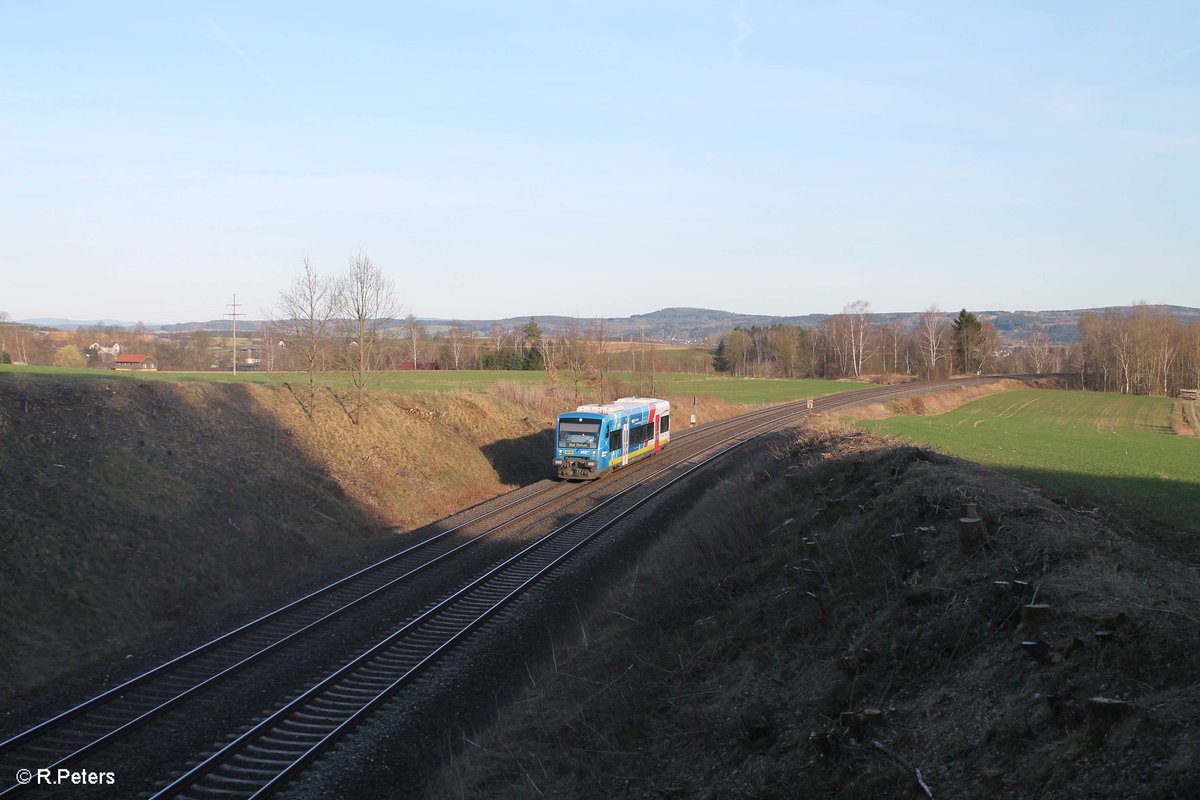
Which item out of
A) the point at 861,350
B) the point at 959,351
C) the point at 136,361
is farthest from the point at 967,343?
the point at 136,361

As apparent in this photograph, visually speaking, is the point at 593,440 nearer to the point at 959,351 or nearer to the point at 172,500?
the point at 172,500

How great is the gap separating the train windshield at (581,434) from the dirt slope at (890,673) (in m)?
15.4

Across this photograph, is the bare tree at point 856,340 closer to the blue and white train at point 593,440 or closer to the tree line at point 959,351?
the tree line at point 959,351

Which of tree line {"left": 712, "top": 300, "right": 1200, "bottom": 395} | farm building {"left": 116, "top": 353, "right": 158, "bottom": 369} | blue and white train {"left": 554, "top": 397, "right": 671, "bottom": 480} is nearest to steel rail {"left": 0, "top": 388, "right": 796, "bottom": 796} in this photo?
blue and white train {"left": 554, "top": 397, "right": 671, "bottom": 480}

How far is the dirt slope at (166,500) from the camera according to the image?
1344cm

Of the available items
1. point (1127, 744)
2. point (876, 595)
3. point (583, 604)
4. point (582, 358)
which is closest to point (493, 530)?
point (583, 604)

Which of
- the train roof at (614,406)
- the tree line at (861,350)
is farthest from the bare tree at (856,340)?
the train roof at (614,406)

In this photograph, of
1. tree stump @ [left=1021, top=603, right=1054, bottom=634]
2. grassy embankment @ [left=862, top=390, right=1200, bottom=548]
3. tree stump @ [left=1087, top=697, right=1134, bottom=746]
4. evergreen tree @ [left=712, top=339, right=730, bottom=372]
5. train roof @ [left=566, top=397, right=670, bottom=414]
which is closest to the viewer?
tree stump @ [left=1087, top=697, right=1134, bottom=746]

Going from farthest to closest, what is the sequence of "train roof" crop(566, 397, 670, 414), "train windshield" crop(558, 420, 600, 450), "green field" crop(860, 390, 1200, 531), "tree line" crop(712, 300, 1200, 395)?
"tree line" crop(712, 300, 1200, 395)
"train roof" crop(566, 397, 670, 414)
"train windshield" crop(558, 420, 600, 450)
"green field" crop(860, 390, 1200, 531)

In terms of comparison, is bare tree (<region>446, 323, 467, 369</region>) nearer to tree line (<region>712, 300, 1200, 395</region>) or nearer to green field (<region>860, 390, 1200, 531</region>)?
tree line (<region>712, 300, 1200, 395</region>)

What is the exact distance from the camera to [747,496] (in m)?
19.2

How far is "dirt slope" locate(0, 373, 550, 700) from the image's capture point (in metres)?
13.4

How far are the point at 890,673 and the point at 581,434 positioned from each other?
22250mm

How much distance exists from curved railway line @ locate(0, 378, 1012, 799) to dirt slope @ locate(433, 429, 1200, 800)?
194 cm
